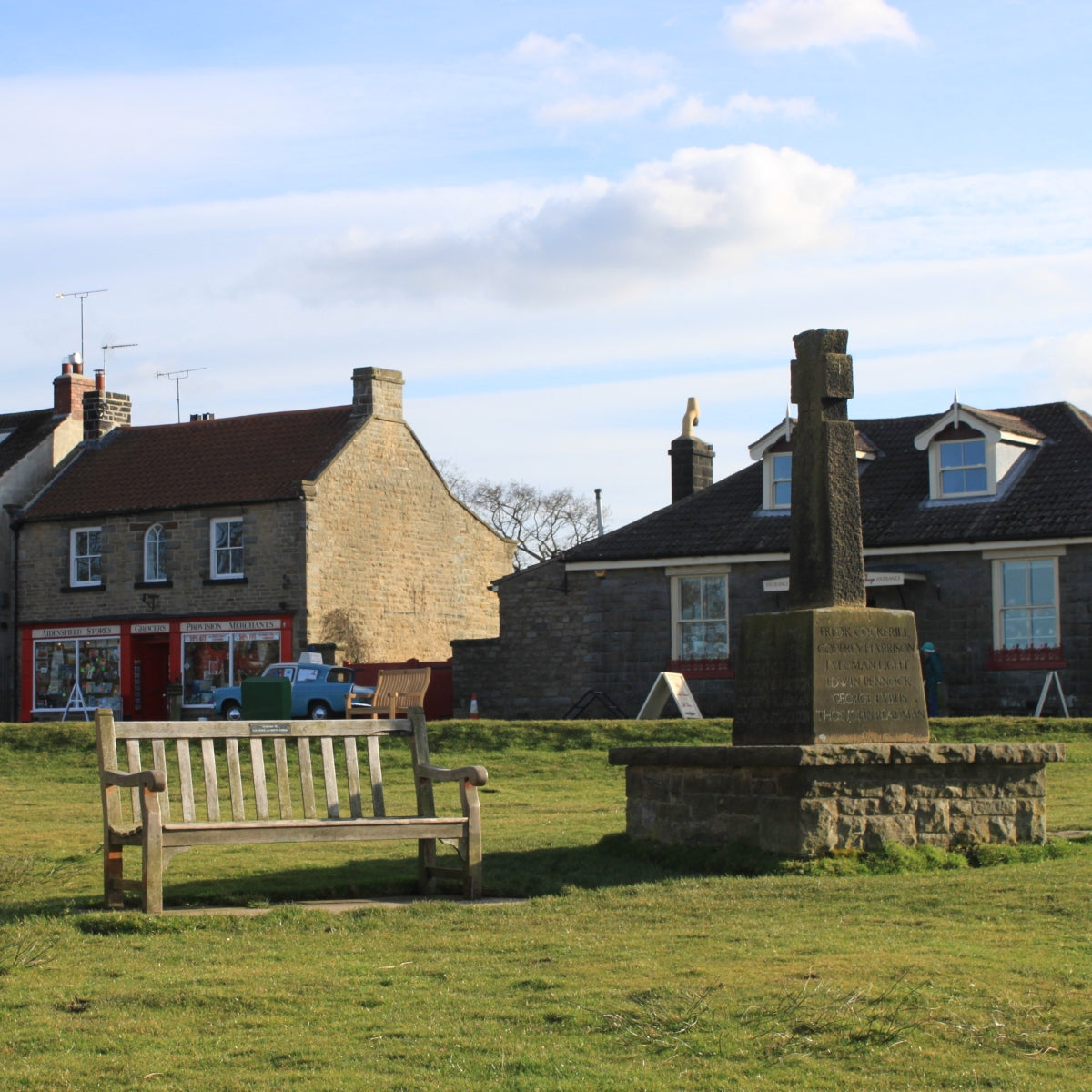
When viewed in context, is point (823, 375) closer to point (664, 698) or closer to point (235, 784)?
point (235, 784)

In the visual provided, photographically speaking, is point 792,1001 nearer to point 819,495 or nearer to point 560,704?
point 819,495

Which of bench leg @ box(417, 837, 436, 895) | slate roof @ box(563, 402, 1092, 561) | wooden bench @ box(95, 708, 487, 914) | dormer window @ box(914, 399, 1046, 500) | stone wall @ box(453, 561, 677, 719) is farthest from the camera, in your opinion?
stone wall @ box(453, 561, 677, 719)

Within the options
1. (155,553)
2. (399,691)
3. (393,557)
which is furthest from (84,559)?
(399,691)

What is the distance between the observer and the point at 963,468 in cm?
2955

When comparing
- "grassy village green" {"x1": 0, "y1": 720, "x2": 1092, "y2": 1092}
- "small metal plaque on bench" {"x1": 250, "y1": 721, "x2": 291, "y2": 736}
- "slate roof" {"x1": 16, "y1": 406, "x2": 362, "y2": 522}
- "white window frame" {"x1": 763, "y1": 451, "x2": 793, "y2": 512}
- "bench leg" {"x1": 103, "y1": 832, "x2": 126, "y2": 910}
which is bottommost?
"grassy village green" {"x1": 0, "y1": 720, "x2": 1092, "y2": 1092}

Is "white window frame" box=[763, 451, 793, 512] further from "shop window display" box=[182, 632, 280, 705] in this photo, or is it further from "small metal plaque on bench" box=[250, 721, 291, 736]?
"small metal plaque on bench" box=[250, 721, 291, 736]

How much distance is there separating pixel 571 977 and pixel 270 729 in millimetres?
3329

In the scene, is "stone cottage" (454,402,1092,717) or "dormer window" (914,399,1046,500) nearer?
"stone cottage" (454,402,1092,717)

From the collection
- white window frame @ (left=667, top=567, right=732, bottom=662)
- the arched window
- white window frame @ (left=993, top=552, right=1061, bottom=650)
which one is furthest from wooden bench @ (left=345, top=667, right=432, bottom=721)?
the arched window

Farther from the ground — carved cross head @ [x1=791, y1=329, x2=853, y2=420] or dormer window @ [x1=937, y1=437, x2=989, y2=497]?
dormer window @ [x1=937, y1=437, x2=989, y2=497]

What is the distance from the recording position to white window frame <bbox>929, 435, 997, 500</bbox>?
95.6ft

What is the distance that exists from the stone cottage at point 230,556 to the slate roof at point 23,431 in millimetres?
1181

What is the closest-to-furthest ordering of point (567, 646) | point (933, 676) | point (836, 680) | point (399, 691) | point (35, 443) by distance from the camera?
point (836, 680)
point (933, 676)
point (399, 691)
point (567, 646)
point (35, 443)

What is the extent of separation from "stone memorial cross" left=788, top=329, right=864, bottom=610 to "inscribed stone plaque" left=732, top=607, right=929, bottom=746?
20cm
